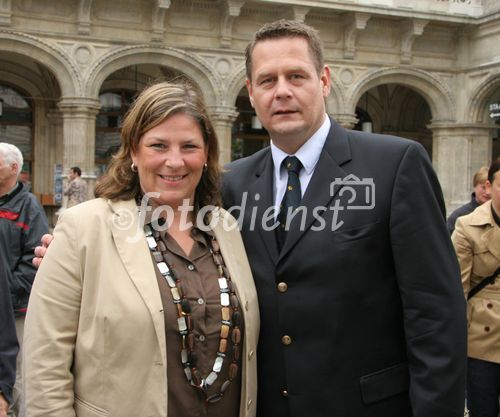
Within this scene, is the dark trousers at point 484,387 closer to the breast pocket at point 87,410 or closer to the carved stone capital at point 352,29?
the breast pocket at point 87,410

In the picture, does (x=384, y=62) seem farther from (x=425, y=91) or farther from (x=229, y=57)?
(x=229, y=57)

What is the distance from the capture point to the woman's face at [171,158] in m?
2.21

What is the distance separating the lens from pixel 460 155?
635 inches

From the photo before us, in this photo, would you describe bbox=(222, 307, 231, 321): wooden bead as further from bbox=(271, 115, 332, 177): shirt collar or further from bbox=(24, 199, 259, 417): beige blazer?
bbox=(271, 115, 332, 177): shirt collar

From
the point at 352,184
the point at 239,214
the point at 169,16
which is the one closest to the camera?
the point at 352,184

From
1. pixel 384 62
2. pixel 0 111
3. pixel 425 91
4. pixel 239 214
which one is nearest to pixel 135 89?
pixel 0 111

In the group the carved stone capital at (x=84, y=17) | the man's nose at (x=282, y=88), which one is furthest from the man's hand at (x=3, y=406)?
the carved stone capital at (x=84, y=17)

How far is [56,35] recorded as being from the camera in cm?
1296

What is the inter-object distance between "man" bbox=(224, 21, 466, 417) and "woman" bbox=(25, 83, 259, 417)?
0.49 ft

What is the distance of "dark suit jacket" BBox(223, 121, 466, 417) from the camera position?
83.7 inches

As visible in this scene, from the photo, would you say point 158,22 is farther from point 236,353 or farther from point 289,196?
point 236,353

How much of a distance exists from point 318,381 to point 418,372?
0.36 meters

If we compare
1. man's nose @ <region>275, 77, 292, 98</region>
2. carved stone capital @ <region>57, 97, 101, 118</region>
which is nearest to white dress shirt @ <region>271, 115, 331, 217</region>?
man's nose @ <region>275, 77, 292, 98</region>

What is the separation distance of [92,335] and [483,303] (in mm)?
2557
